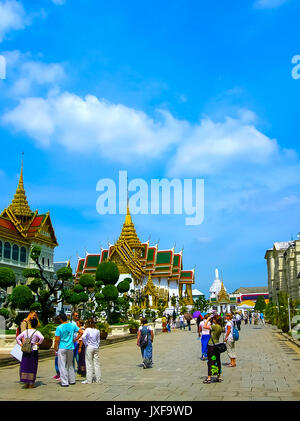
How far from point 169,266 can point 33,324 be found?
65626 mm

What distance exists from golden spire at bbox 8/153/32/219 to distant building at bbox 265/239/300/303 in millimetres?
33647

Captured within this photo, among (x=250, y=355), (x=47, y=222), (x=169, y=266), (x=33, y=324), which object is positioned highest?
(x=47, y=222)

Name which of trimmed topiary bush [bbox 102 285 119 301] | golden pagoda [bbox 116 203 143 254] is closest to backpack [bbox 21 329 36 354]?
trimmed topiary bush [bbox 102 285 119 301]

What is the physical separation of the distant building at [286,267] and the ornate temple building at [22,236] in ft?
97.5

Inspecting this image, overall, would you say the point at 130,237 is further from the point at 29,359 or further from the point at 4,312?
the point at 29,359

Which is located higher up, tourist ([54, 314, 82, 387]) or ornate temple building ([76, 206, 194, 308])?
ornate temple building ([76, 206, 194, 308])

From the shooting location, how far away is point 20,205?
60.0m

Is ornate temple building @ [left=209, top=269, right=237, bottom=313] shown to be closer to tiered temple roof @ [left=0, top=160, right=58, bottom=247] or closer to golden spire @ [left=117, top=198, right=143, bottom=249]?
golden spire @ [left=117, top=198, right=143, bottom=249]

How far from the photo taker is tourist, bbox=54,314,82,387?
397 inches

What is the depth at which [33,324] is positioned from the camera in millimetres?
10281
